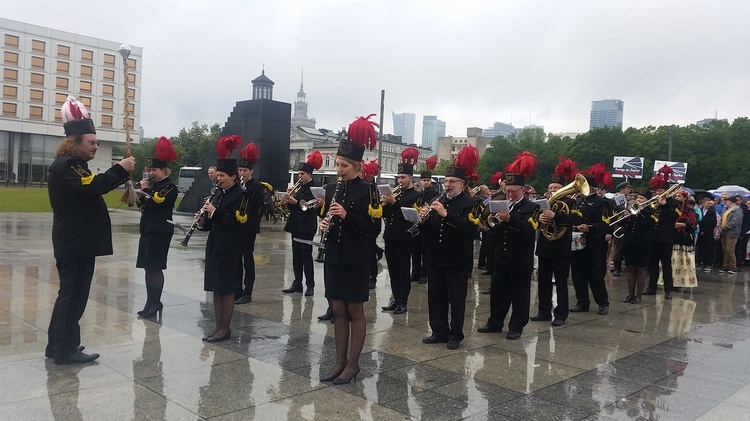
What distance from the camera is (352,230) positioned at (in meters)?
5.54

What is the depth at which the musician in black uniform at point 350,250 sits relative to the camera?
18.0 feet

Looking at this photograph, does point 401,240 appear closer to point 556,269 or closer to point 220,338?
point 556,269

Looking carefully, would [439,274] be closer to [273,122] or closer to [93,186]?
[93,186]

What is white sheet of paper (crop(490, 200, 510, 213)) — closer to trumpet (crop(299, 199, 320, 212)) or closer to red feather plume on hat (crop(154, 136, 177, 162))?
trumpet (crop(299, 199, 320, 212))

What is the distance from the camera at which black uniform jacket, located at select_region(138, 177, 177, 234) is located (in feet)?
24.7

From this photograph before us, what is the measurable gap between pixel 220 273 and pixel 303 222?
290 cm

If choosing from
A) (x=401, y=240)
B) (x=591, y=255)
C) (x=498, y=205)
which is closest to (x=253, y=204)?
(x=401, y=240)

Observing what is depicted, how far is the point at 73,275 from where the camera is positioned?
574 cm

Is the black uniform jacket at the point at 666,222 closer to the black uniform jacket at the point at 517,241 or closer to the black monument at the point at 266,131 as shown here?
the black uniform jacket at the point at 517,241

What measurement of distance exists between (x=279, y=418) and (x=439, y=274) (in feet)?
9.74

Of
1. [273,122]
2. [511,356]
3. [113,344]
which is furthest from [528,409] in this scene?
[273,122]

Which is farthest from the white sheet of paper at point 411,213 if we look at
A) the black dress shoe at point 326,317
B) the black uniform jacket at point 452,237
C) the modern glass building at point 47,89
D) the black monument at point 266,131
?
the modern glass building at point 47,89

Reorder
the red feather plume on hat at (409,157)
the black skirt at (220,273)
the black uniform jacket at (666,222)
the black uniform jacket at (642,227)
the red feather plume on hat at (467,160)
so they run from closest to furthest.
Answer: the black skirt at (220,273)
the red feather plume on hat at (467,160)
the red feather plume on hat at (409,157)
the black uniform jacket at (642,227)
the black uniform jacket at (666,222)

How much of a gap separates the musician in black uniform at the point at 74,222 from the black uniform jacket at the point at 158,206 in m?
1.64
